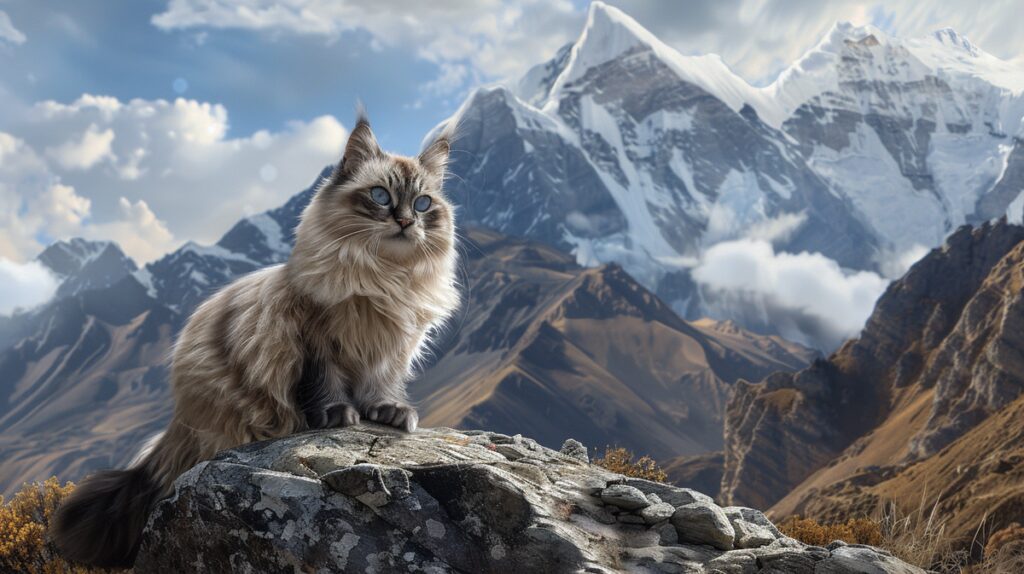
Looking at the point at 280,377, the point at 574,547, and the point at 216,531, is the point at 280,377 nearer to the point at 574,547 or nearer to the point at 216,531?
the point at 216,531

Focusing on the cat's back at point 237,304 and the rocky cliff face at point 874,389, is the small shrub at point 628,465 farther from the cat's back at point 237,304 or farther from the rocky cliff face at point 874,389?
the rocky cliff face at point 874,389

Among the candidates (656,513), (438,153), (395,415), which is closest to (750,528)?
(656,513)

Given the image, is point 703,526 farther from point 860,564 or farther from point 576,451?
point 576,451

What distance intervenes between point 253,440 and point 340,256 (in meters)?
1.77

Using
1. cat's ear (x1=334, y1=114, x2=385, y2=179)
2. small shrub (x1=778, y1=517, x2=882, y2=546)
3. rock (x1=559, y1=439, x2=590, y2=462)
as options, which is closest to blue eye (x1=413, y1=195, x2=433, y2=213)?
cat's ear (x1=334, y1=114, x2=385, y2=179)

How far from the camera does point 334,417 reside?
6.53m

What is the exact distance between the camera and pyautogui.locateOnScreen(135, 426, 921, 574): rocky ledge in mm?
4809

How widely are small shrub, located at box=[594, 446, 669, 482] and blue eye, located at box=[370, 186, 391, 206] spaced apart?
194 inches

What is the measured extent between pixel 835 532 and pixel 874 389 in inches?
4623

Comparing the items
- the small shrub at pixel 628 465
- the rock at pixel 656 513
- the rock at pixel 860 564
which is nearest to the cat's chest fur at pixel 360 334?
the rock at pixel 656 513

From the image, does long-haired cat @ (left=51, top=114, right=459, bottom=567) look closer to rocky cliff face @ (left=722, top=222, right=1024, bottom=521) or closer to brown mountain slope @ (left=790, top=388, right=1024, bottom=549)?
brown mountain slope @ (left=790, top=388, right=1024, bottom=549)

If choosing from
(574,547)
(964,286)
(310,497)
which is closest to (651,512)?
(574,547)

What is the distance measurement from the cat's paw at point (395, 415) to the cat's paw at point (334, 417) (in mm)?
256

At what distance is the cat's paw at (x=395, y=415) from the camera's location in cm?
680
